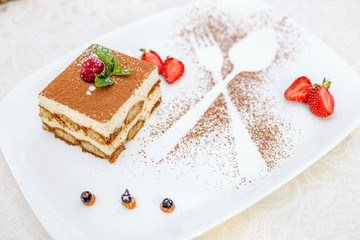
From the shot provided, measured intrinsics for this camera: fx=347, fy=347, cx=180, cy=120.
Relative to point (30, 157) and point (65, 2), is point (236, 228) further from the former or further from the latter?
point (65, 2)

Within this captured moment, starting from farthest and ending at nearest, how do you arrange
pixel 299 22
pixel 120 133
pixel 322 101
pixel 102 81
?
pixel 299 22
pixel 322 101
pixel 120 133
pixel 102 81

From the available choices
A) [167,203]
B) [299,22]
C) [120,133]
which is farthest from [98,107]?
[299,22]

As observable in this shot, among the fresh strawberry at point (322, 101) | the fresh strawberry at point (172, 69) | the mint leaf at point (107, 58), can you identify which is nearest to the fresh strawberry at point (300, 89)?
the fresh strawberry at point (322, 101)

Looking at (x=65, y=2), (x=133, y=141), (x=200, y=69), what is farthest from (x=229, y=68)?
(x=65, y=2)

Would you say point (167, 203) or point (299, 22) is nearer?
point (167, 203)

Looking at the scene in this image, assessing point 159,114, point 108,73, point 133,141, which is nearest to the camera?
point 108,73

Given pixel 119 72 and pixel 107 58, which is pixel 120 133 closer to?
pixel 119 72

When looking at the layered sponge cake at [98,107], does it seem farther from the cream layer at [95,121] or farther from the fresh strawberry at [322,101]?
the fresh strawberry at [322,101]

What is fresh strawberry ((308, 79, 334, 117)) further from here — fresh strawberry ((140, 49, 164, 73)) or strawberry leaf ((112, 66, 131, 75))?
strawberry leaf ((112, 66, 131, 75))
